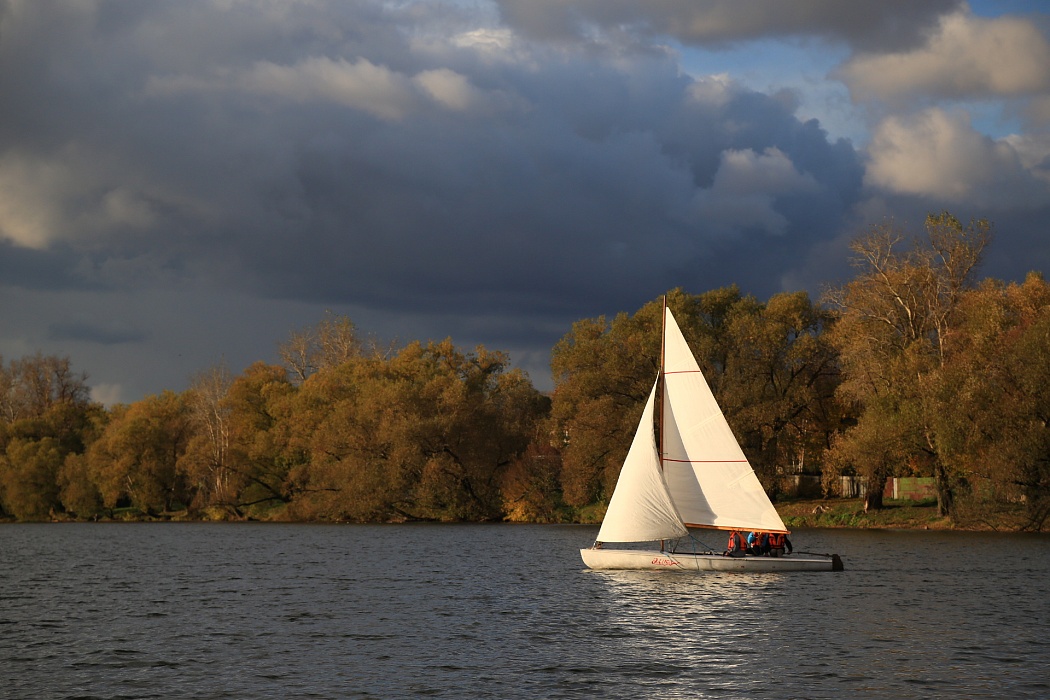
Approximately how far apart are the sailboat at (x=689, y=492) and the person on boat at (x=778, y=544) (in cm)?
43

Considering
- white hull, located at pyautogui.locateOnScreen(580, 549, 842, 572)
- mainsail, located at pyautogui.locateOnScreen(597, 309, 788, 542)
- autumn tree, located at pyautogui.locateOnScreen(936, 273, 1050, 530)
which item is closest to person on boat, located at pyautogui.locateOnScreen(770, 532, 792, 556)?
white hull, located at pyautogui.locateOnScreen(580, 549, 842, 572)

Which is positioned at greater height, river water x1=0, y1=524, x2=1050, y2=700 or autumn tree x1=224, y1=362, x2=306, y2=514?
autumn tree x1=224, y1=362, x2=306, y2=514

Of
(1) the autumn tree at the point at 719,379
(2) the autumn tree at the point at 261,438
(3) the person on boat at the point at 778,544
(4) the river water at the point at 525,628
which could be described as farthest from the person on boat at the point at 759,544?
(2) the autumn tree at the point at 261,438

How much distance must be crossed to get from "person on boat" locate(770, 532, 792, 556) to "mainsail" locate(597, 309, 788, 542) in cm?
79

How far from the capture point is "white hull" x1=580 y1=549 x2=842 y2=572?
45.4 metres

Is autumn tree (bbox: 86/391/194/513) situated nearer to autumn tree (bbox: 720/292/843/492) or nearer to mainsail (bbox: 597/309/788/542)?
autumn tree (bbox: 720/292/843/492)

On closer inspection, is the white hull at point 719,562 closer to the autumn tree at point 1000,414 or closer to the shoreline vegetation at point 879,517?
the autumn tree at point 1000,414

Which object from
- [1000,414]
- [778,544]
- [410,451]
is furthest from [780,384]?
[778,544]

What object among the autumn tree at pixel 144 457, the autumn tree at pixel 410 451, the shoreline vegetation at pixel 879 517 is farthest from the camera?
the autumn tree at pixel 144 457

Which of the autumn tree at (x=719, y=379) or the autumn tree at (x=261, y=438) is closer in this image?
the autumn tree at (x=719, y=379)

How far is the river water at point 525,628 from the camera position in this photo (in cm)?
2523

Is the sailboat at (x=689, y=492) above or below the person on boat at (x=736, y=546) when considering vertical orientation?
above

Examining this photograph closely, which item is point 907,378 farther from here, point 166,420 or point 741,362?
point 166,420

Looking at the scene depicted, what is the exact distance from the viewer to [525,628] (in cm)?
3378
